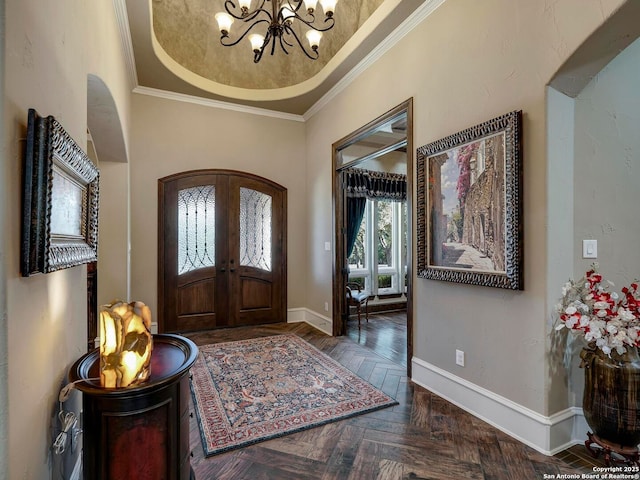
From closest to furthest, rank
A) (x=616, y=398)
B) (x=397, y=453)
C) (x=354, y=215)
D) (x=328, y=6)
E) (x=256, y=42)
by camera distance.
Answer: (x=616, y=398), (x=397, y=453), (x=328, y=6), (x=256, y=42), (x=354, y=215)

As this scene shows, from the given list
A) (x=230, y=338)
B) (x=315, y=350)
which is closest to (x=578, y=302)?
(x=315, y=350)

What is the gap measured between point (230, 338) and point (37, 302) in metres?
3.36

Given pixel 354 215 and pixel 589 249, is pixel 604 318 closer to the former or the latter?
pixel 589 249

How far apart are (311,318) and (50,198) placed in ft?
14.2

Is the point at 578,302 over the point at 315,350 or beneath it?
over

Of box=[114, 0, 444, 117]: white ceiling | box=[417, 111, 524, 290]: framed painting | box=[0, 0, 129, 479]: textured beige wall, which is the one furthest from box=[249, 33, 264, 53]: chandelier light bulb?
box=[417, 111, 524, 290]: framed painting

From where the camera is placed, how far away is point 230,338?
4.41 metres

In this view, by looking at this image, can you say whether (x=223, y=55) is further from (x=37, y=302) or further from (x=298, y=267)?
(x=37, y=302)

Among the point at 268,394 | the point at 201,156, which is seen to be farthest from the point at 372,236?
the point at 268,394

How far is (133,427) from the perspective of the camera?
1.32m

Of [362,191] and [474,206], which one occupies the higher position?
[362,191]

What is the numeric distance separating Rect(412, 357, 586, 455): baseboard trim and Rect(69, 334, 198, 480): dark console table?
6.72 feet

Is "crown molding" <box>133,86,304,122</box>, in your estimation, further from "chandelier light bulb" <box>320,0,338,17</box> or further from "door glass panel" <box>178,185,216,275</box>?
"chandelier light bulb" <box>320,0,338,17</box>

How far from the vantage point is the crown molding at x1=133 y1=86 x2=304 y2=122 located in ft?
14.8
